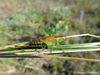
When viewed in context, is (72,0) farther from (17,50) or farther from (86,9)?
(17,50)

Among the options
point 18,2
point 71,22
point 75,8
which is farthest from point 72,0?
point 18,2

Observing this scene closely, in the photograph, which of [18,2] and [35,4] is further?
Result: [18,2]

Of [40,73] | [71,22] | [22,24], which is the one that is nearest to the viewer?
[40,73]

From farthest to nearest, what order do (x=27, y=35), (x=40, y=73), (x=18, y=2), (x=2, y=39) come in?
(x=18, y=2)
(x=27, y=35)
(x=2, y=39)
(x=40, y=73)

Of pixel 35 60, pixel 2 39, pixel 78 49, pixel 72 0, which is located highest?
pixel 72 0

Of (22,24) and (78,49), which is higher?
(22,24)

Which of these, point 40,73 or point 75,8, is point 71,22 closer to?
point 75,8
